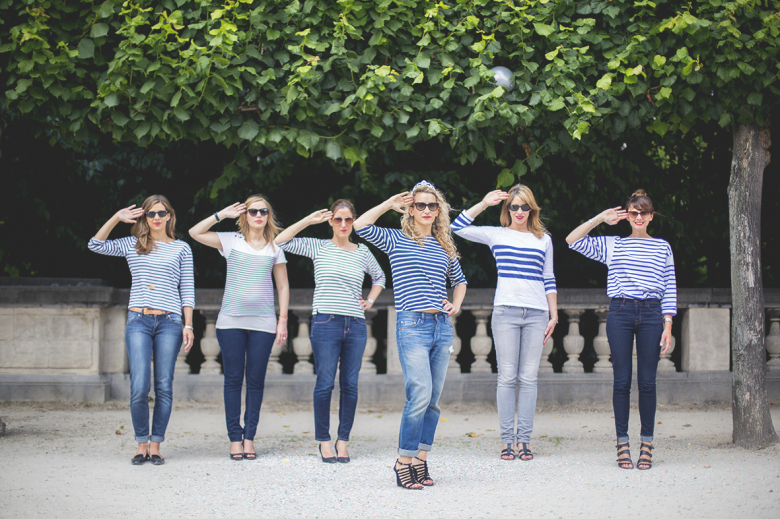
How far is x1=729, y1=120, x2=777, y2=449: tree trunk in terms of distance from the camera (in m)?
5.83

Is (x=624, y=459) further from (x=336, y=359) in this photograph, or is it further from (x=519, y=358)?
(x=336, y=359)

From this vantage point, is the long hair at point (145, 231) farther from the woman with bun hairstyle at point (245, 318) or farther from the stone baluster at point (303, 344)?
the stone baluster at point (303, 344)

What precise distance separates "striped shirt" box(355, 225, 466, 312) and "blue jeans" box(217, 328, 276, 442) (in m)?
1.25

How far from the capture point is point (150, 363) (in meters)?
5.33

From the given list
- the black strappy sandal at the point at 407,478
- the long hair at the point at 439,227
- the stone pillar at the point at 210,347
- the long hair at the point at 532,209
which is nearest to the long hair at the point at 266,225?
the long hair at the point at 439,227

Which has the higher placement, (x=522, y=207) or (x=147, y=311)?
(x=522, y=207)

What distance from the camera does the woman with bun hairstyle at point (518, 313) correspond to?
5.52 metres

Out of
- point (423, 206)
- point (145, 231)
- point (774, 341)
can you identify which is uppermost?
point (423, 206)

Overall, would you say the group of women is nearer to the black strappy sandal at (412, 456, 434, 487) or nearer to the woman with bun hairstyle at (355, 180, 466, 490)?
the woman with bun hairstyle at (355, 180, 466, 490)

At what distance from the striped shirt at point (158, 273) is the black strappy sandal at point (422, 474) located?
2.05 m

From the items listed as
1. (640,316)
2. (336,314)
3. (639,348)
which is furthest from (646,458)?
(336,314)

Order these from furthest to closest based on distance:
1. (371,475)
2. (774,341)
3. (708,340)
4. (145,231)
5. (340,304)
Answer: (708,340)
(774,341)
(145,231)
(340,304)
(371,475)

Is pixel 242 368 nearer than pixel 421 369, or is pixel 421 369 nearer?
pixel 421 369

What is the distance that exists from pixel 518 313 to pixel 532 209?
766 millimetres
